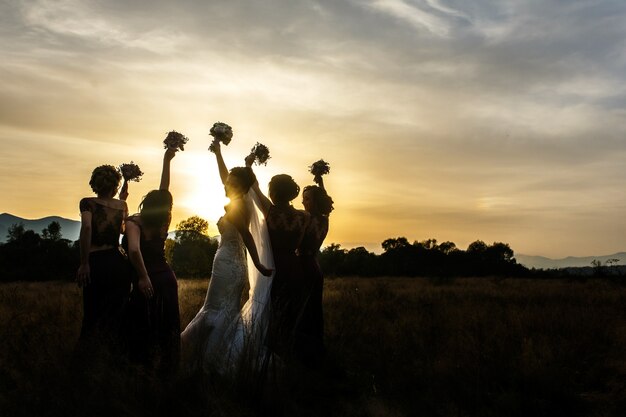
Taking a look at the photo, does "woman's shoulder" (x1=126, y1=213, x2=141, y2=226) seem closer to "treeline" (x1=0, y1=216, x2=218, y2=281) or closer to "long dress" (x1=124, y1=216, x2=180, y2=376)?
"long dress" (x1=124, y1=216, x2=180, y2=376)

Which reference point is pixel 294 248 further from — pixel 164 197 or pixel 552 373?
pixel 552 373

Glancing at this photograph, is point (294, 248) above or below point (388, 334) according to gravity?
above

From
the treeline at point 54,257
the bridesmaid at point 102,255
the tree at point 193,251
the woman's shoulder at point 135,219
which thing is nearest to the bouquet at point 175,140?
the bridesmaid at point 102,255

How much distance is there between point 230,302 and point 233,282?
23 cm

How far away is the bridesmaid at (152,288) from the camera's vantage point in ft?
19.4

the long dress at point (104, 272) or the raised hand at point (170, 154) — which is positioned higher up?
the raised hand at point (170, 154)

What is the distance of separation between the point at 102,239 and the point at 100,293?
1.88 ft

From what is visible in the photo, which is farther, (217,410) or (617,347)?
(617,347)

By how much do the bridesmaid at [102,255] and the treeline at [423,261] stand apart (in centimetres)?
3556

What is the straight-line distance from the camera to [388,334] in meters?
9.68

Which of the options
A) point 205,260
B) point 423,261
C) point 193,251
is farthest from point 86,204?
point 423,261

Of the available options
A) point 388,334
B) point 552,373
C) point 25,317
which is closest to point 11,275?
point 25,317

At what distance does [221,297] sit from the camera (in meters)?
6.86

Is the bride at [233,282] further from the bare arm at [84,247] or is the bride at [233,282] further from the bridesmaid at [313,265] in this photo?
the bare arm at [84,247]
